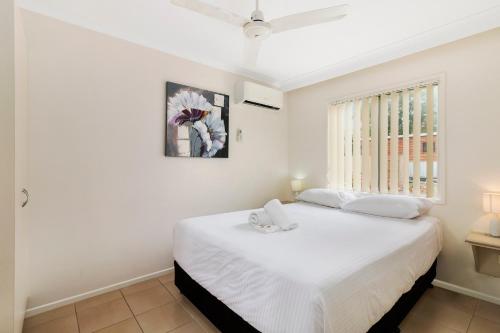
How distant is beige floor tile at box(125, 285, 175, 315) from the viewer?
209 cm

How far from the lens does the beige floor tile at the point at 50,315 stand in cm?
189

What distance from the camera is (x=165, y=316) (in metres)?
1.96

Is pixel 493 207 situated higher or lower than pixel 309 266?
higher

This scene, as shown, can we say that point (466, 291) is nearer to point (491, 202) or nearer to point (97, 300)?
point (491, 202)

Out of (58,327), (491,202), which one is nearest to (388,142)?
(491,202)

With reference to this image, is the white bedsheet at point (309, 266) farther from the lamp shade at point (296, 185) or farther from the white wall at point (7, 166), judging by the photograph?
the lamp shade at point (296, 185)

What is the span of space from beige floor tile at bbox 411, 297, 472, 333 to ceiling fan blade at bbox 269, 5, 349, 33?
94.7 inches

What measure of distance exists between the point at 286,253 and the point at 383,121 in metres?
2.34

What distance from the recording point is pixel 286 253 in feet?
4.75

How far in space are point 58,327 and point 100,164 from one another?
1330mm

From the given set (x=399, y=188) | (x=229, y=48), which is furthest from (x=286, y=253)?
(x=229, y=48)

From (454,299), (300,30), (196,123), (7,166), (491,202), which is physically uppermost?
(300,30)

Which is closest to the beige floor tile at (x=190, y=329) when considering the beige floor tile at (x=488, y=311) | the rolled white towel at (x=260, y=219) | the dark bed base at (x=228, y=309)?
the dark bed base at (x=228, y=309)

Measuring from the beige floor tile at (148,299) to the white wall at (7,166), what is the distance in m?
0.94
